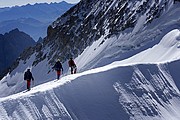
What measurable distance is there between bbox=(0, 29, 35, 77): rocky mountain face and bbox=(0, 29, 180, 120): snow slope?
115431 millimetres

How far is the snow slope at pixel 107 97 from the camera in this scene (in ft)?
55.3

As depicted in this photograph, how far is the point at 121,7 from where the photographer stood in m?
54.0

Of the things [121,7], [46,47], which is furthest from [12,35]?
[121,7]

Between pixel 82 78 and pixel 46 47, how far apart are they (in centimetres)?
5232

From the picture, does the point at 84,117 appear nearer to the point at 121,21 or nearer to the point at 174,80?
the point at 174,80

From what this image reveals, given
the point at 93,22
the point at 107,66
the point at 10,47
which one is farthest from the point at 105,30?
the point at 10,47

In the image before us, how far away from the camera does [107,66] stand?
23.0m

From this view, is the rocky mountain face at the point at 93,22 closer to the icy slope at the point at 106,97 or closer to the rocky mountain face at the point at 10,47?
the icy slope at the point at 106,97

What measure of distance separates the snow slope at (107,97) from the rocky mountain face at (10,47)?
11543cm

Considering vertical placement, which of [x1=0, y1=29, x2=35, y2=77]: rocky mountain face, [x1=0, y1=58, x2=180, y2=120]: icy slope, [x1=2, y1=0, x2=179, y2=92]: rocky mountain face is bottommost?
[x1=0, y1=58, x2=180, y2=120]: icy slope

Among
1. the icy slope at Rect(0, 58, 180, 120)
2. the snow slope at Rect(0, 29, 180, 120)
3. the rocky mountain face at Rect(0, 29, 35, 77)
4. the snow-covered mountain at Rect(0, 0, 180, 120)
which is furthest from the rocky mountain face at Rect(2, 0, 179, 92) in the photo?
the rocky mountain face at Rect(0, 29, 35, 77)

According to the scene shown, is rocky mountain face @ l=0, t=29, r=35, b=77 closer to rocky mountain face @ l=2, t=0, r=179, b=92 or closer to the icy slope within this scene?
rocky mountain face @ l=2, t=0, r=179, b=92

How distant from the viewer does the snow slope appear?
55.3ft

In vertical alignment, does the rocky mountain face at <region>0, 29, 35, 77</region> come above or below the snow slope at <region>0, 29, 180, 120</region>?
above
